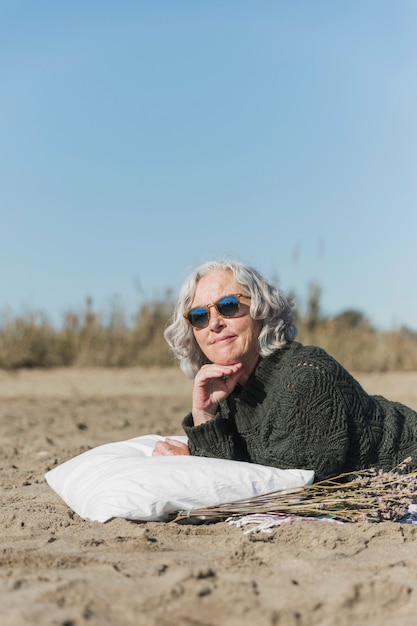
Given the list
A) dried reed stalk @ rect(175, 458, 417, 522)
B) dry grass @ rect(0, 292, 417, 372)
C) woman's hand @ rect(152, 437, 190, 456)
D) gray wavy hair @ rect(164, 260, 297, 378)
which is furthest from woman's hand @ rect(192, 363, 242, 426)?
dry grass @ rect(0, 292, 417, 372)

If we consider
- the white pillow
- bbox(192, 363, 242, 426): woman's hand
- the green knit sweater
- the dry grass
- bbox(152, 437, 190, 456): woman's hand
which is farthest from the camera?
the dry grass

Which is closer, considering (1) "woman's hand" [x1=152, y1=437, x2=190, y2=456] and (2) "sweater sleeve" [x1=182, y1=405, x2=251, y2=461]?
(2) "sweater sleeve" [x1=182, y1=405, x2=251, y2=461]

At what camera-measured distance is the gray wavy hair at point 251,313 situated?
3.99 m

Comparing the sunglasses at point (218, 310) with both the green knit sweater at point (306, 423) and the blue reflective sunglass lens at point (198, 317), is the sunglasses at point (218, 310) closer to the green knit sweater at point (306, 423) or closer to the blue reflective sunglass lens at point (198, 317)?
the blue reflective sunglass lens at point (198, 317)

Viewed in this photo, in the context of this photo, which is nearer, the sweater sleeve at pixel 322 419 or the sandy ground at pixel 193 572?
the sandy ground at pixel 193 572

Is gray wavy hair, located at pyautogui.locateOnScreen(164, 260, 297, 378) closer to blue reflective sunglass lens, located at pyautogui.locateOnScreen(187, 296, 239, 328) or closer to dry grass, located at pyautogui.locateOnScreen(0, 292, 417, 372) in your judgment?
blue reflective sunglass lens, located at pyautogui.locateOnScreen(187, 296, 239, 328)

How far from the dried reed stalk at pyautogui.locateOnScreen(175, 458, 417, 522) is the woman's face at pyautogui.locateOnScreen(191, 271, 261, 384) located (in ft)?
2.34

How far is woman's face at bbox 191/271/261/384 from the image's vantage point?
157 inches

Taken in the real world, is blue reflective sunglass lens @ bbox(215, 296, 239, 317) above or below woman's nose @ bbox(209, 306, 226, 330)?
above

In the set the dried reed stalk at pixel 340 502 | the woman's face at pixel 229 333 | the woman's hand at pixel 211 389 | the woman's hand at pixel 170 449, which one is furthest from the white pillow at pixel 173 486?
the woman's face at pixel 229 333

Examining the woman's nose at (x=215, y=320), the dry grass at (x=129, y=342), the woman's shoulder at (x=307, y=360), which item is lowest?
the dry grass at (x=129, y=342)

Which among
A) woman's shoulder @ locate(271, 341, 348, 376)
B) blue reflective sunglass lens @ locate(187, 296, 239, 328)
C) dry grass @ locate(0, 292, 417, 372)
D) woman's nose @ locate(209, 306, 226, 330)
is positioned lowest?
dry grass @ locate(0, 292, 417, 372)

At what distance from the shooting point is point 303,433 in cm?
366

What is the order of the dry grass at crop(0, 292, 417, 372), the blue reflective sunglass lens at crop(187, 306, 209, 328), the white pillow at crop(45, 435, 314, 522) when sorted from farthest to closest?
the dry grass at crop(0, 292, 417, 372) → the blue reflective sunglass lens at crop(187, 306, 209, 328) → the white pillow at crop(45, 435, 314, 522)
